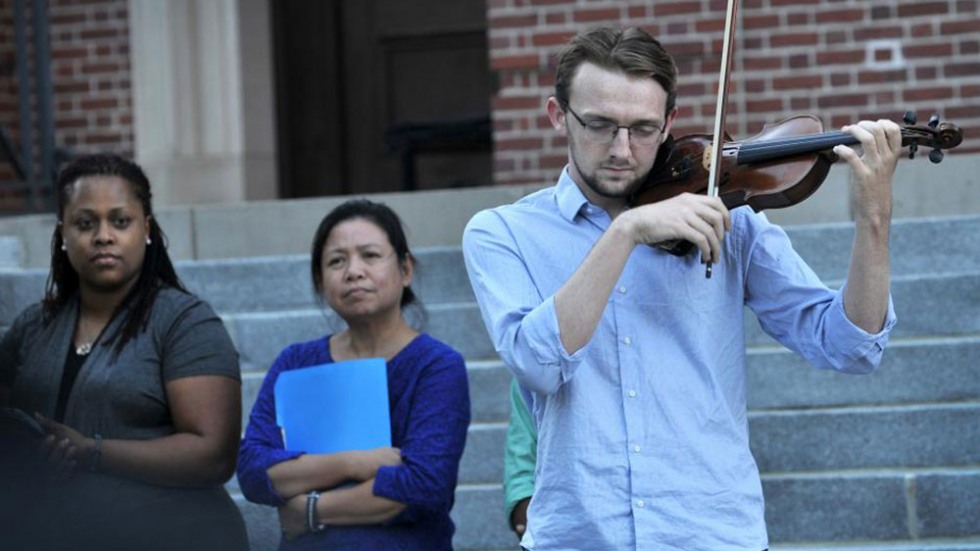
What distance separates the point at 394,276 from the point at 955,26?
3.71 meters

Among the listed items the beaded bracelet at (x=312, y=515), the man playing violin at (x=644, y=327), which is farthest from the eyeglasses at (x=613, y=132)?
the beaded bracelet at (x=312, y=515)

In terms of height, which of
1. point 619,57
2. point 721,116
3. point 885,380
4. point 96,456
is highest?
point 619,57

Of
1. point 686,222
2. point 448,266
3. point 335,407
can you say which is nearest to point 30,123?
point 448,266

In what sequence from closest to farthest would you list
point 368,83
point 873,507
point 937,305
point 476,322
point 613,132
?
point 613,132 → point 873,507 → point 937,305 → point 476,322 → point 368,83

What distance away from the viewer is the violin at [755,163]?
2930mm

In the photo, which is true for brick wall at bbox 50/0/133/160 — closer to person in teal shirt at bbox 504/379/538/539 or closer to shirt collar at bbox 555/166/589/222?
person in teal shirt at bbox 504/379/538/539

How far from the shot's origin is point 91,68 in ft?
28.5

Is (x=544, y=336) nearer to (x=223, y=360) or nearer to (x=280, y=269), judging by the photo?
(x=223, y=360)

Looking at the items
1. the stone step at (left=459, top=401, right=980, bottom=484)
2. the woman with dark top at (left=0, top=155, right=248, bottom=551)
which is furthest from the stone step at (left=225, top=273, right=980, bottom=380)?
the woman with dark top at (left=0, top=155, right=248, bottom=551)

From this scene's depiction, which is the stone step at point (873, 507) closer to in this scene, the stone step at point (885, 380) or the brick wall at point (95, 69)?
the stone step at point (885, 380)

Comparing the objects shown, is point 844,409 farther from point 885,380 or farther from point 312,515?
point 312,515

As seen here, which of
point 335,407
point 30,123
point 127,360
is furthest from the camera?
point 30,123

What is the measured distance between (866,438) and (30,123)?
484 centimetres

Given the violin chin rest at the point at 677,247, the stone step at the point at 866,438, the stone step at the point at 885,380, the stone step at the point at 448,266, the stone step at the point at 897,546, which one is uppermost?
the violin chin rest at the point at 677,247
